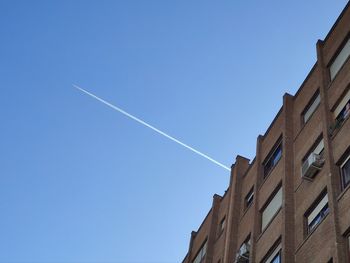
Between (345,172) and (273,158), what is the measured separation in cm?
695

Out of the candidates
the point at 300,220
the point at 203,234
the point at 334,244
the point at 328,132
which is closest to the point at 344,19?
the point at 328,132

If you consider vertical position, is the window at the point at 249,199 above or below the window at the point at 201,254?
above

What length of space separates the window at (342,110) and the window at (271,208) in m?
3.80

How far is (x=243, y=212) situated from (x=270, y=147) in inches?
119

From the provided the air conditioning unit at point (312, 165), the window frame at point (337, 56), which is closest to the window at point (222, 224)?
the air conditioning unit at point (312, 165)

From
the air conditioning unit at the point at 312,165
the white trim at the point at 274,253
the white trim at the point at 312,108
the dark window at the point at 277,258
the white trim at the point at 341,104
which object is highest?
the white trim at the point at 312,108

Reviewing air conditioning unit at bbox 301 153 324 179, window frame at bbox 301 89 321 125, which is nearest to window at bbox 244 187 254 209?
window frame at bbox 301 89 321 125

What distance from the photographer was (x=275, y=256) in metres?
21.3

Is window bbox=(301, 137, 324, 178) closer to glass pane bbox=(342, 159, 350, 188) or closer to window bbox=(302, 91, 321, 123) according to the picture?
glass pane bbox=(342, 159, 350, 188)

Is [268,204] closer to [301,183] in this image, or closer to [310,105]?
[301,183]

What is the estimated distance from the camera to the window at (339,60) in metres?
Result: 22.3

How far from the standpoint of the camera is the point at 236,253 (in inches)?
973

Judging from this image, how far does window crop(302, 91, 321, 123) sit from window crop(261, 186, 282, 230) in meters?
3.07

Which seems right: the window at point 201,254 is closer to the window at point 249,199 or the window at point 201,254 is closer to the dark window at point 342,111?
the window at point 249,199
